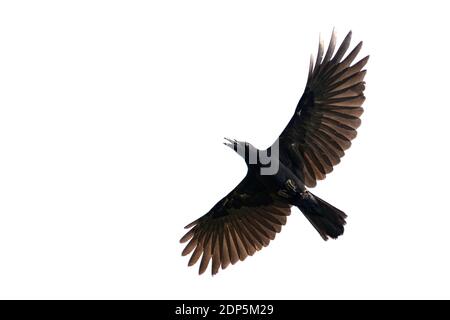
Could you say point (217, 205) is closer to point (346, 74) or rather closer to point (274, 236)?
point (274, 236)

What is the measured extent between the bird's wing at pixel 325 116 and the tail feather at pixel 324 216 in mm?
281

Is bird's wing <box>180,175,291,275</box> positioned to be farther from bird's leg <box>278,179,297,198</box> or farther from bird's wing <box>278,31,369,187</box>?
bird's wing <box>278,31,369,187</box>

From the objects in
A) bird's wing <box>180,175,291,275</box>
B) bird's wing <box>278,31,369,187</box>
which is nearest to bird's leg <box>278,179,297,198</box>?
bird's wing <box>278,31,369,187</box>

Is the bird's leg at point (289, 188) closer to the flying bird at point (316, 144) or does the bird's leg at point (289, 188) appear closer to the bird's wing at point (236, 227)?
the flying bird at point (316, 144)

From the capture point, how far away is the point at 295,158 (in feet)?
47.2

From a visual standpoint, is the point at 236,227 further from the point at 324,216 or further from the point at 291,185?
the point at 324,216

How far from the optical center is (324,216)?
555 inches

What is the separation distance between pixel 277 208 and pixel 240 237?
0.86 meters

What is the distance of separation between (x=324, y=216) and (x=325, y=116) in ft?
5.08

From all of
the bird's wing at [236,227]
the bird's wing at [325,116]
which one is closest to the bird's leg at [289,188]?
the bird's wing at [325,116]

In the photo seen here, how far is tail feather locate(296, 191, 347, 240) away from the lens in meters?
14.0

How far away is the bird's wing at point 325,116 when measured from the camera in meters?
13.9

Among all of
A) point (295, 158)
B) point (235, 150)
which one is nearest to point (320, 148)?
point (295, 158)

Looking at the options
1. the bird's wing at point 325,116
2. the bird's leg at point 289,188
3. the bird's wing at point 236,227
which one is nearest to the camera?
the bird's wing at point 325,116
